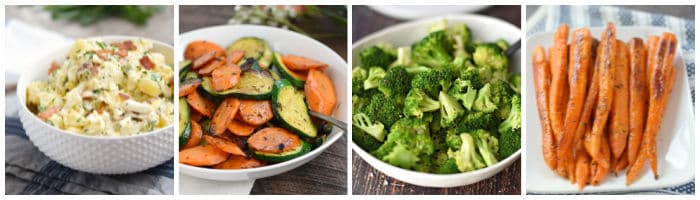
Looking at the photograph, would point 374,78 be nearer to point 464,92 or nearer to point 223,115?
point 464,92

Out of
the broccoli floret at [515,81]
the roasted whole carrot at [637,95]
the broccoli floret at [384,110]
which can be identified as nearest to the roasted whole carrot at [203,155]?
the broccoli floret at [384,110]

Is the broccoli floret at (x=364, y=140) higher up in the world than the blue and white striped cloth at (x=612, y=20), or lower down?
lower down

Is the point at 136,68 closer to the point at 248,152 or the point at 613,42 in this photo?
the point at 248,152

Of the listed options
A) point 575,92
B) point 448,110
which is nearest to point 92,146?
point 448,110

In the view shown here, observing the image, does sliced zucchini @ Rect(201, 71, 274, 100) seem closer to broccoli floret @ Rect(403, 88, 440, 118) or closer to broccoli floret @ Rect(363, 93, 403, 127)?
broccoli floret @ Rect(363, 93, 403, 127)

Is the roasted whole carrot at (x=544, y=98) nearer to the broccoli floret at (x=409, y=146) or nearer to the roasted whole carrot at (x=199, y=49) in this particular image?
the broccoli floret at (x=409, y=146)

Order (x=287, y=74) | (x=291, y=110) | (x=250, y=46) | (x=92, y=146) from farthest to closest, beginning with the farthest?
1. (x=250, y=46)
2. (x=287, y=74)
3. (x=291, y=110)
4. (x=92, y=146)
